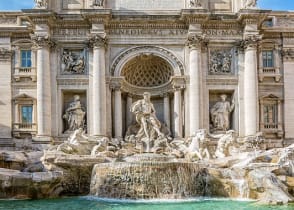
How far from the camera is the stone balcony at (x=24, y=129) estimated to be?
2950 cm

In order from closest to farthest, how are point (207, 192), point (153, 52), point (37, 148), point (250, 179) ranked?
point (250, 179), point (207, 192), point (37, 148), point (153, 52)

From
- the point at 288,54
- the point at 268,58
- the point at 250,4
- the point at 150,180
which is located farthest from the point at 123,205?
the point at 288,54

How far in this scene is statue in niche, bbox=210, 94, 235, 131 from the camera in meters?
29.2

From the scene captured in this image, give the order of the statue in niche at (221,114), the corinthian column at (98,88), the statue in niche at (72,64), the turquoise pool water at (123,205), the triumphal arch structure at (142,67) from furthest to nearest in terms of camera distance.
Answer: the statue in niche at (72,64), the statue in niche at (221,114), the triumphal arch structure at (142,67), the corinthian column at (98,88), the turquoise pool water at (123,205)

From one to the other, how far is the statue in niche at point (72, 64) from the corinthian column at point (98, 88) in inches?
37.4

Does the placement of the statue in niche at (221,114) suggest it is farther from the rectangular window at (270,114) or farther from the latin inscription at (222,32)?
the latin inscription at (222,32)

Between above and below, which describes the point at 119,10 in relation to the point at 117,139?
above

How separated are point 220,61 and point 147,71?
14.8 feet

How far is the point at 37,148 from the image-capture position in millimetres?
27656

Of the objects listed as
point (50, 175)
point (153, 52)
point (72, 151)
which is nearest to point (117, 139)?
point (72, 151)

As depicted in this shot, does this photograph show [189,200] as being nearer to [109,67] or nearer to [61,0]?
[109,67]

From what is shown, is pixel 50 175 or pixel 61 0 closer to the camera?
pixel 50 175

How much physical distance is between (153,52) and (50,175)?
442 inches

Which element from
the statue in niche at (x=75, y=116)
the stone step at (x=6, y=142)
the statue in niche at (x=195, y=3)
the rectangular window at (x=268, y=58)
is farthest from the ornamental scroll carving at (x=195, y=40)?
the stone step at (x=6, y=142)
